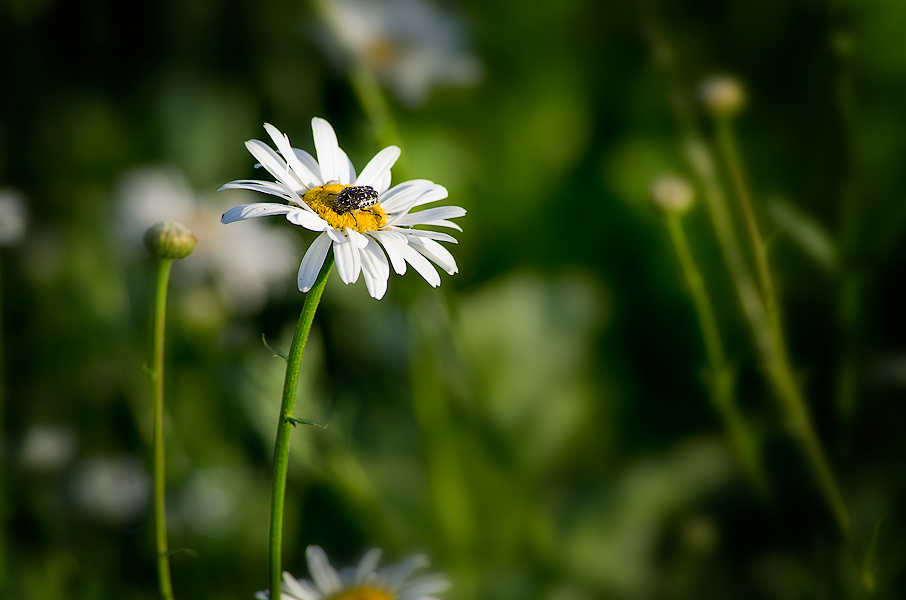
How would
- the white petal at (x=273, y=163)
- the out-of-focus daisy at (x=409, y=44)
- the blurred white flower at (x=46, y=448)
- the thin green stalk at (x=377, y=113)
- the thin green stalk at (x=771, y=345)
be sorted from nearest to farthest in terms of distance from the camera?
the white petal at (x=273, y=163)
the thin green stalk at (x=771, y=345)
the thin green stalk at (x=377, y=113)
the blurred white flower at (x=46, y=448)
the out-of-focus daisy at (x=409, y=44)

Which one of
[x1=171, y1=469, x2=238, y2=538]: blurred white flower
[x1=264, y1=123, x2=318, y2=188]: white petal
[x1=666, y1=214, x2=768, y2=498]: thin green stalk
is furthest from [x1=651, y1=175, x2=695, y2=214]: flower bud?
[x1=171, y1=469, x2=238, y2=538]: blurred white flower

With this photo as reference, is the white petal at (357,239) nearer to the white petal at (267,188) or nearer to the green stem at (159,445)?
the white petal at (267,188)

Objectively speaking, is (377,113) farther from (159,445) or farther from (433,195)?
(159,445)

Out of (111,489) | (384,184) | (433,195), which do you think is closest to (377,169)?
(384,184)

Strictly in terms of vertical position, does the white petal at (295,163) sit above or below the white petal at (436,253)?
above

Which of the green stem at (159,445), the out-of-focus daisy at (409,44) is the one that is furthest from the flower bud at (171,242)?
the out-of-focus daisy at (409,44)

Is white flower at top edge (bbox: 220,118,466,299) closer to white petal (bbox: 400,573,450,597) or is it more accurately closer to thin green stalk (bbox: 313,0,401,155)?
white petal (bbox: 400,573,450,597)
